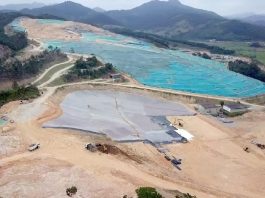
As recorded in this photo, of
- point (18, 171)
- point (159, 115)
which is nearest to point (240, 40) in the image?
point (159, 115)

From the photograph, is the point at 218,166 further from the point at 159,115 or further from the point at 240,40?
the point at 240,40

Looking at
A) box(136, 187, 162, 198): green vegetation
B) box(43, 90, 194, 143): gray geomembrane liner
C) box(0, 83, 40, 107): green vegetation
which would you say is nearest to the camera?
box(136, 187, 162, 198): green vegetation

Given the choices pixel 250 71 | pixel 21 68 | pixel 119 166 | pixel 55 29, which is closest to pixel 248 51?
pixel 250 71

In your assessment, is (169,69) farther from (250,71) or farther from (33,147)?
(33,147)

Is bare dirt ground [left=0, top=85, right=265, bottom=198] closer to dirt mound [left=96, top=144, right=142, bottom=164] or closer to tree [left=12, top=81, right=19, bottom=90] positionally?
dirt mound [left=96, top=144, right=142, bottom=164]

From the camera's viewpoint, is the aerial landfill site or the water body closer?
the aerial landfill site

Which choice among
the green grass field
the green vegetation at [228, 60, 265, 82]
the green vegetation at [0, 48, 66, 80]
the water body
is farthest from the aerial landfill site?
the green grass field
